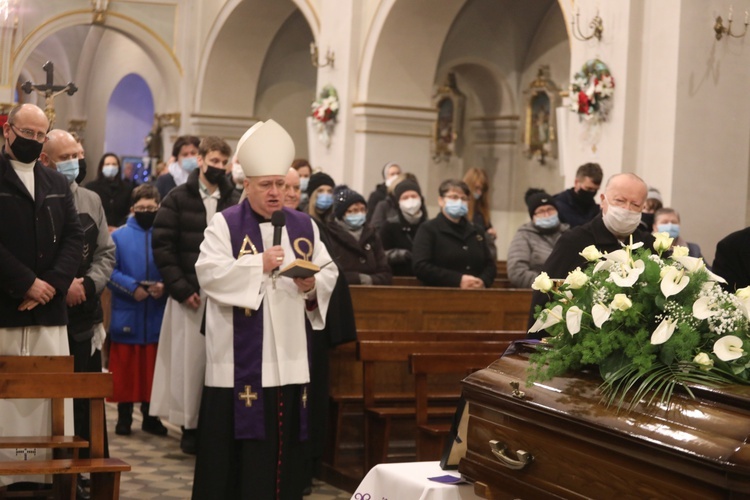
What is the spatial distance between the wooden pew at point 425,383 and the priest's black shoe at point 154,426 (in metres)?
2.55

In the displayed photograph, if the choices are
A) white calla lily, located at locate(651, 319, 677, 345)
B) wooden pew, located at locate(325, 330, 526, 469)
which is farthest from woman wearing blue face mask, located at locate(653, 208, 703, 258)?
white calla lily, located at locate(651, 319, 677, 345)

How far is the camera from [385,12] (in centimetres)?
1416

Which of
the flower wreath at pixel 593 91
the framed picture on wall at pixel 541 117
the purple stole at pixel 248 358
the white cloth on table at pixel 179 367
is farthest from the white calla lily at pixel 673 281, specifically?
the framed picture on wall at pixel 541 117

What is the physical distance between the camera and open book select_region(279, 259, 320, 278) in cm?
507

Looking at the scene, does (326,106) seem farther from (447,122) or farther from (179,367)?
(179,367)

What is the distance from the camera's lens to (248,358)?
5.22 meters

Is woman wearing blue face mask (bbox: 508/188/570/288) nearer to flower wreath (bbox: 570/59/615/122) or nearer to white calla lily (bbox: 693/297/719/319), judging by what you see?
flower wreath (bbox: 570/59/615/122)

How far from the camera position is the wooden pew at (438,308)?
7.53 meters

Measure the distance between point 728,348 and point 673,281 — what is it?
24cm

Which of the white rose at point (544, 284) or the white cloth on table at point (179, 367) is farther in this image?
the white cloth on table at point (179, 367)

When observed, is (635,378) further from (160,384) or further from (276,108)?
(276,108)

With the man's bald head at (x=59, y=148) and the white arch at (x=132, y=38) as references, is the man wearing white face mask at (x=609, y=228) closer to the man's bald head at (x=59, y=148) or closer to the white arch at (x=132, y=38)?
the man's bald head at (x=59, y=148)

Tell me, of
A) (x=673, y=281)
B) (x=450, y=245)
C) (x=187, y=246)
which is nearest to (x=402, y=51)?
(x=450, y=245)

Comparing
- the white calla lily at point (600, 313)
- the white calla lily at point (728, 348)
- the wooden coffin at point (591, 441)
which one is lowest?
the wooden coffin at point (591, 441)
